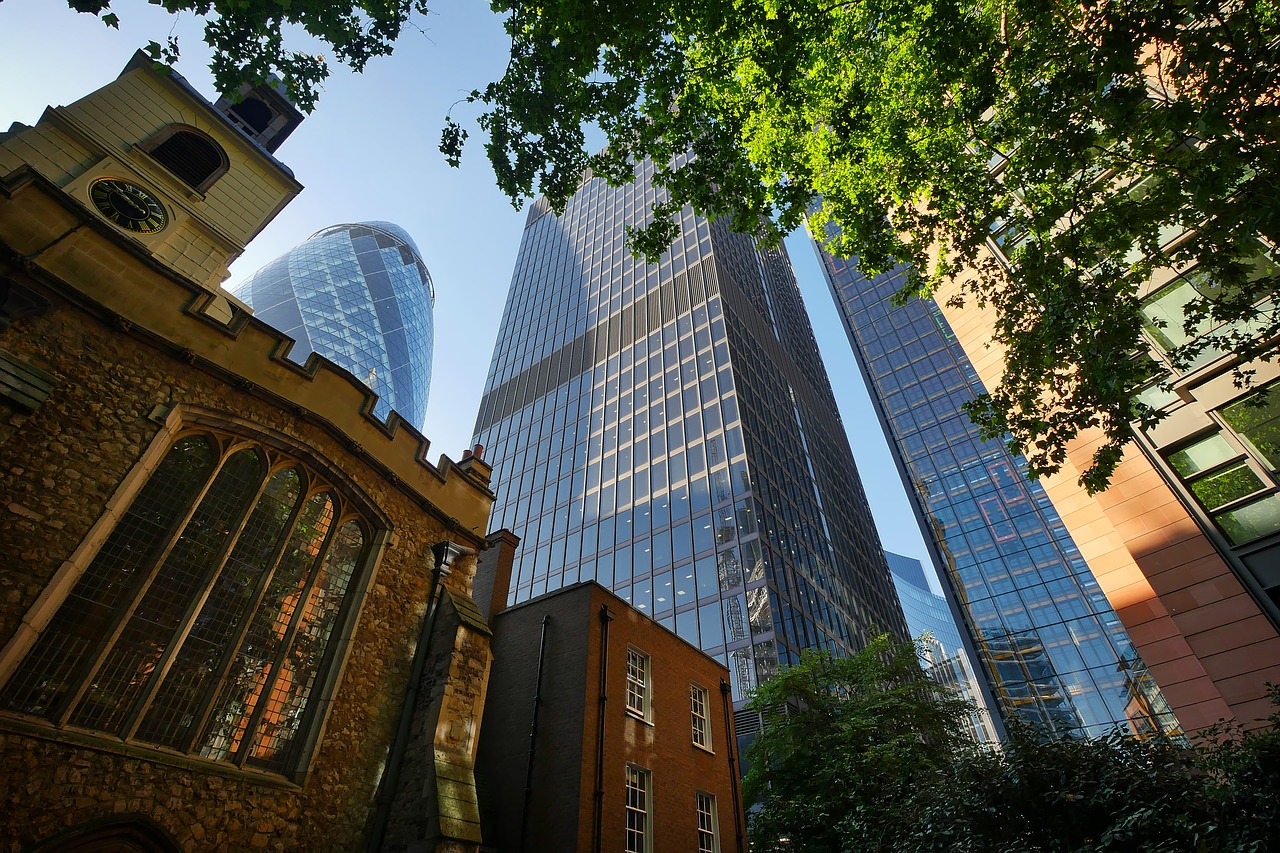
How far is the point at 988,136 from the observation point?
12.7 m

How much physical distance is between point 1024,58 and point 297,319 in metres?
126

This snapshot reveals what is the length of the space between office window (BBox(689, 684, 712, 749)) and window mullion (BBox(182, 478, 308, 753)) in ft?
40.8

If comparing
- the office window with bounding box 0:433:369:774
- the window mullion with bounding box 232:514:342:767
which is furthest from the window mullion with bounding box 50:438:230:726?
the window mullion with bounding box 232:514:342:767

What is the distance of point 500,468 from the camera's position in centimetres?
5694

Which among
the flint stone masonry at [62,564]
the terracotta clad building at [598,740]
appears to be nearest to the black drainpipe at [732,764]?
the terracotta clad building at [598,740]

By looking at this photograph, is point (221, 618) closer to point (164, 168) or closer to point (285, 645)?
point (285, 645)

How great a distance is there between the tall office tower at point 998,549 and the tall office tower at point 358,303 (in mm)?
85362

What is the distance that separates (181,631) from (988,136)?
1698 centimetres

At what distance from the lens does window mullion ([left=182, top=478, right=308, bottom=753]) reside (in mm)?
8203

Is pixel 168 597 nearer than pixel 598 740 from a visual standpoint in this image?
Yes

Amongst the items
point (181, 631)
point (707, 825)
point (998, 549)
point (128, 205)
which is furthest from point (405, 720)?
point (998, 549)

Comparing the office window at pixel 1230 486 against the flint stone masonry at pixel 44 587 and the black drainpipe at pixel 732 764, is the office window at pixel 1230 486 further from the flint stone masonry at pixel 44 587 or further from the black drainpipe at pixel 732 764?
the flint stone masonry at pixel 44 587

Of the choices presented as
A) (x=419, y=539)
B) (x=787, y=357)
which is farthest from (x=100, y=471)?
(x=787, y=357)

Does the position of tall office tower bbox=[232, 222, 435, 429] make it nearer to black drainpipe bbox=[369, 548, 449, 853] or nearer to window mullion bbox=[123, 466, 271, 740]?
black drainpipe bbox=[369, 548, 449, 853]
